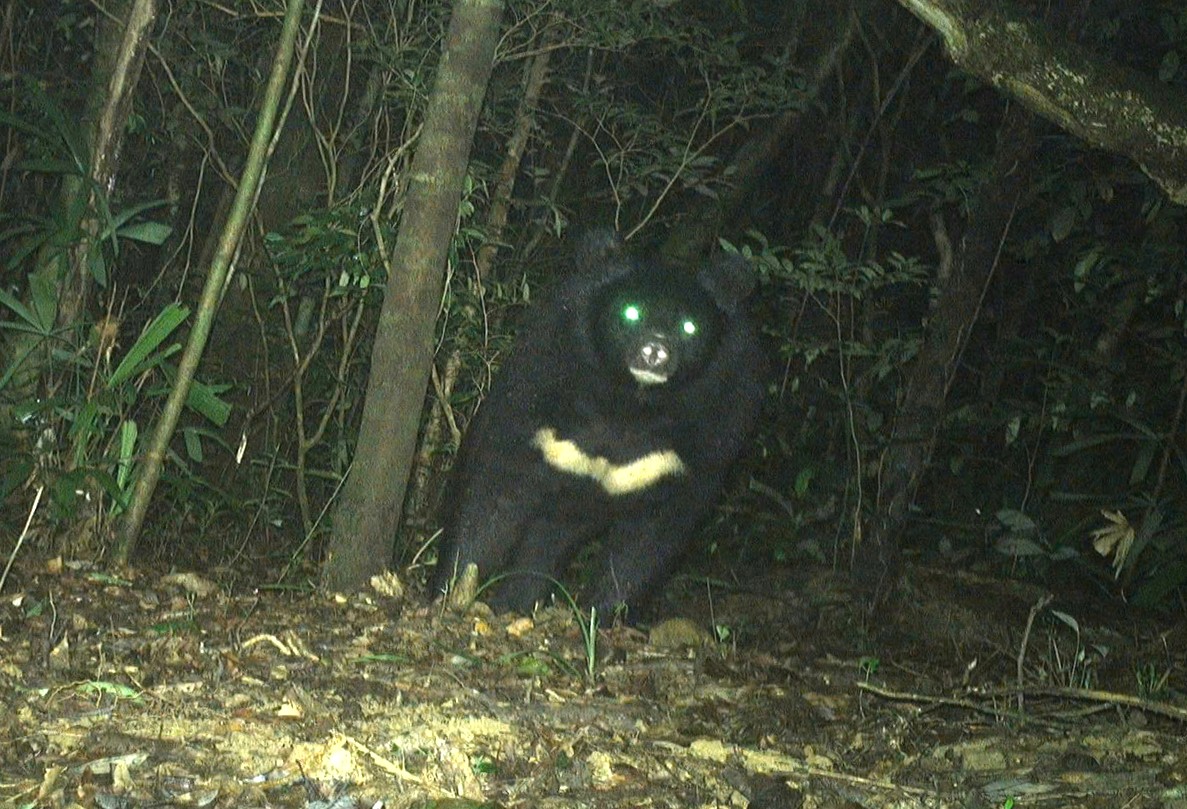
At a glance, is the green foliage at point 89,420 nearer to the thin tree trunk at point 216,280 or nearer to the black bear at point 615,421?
the thin tree trunk at point 216,280

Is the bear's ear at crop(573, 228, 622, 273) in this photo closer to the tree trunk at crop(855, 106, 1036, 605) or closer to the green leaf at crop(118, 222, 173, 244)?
the tree trunk at crop(855, 106, 1036, 605)

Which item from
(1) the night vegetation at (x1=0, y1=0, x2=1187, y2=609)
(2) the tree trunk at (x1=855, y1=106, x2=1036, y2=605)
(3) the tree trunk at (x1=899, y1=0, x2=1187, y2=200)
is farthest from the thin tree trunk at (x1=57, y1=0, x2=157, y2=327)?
(2) the tree trunk at (x1=855, y1=106, x2=1036, y2=605)

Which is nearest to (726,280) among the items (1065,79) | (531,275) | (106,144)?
(531,275)

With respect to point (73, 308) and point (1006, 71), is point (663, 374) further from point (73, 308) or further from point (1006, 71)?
point (1006, 71)

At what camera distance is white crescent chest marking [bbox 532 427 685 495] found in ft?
17.5

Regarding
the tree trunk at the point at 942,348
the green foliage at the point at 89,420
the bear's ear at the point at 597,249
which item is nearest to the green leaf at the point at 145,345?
the green foliage at the point at 89,420

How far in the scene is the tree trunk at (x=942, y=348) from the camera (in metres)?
5.31

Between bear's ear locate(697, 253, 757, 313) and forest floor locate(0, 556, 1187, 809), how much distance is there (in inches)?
48.8

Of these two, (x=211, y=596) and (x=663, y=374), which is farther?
(x=663, y=374)

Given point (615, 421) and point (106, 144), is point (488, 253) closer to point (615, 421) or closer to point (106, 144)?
point (615, 421)

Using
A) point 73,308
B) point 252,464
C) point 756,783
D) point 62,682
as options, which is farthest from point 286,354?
point 756,783

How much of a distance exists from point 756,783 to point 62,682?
151 cm

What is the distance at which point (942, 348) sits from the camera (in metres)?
5.43

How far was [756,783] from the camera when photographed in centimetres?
317
